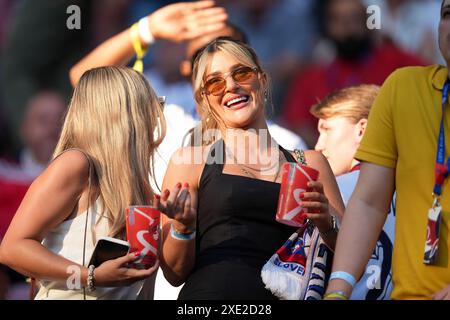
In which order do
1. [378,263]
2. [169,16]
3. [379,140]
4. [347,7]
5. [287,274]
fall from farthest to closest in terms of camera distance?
[347,7] < [169,16] < [378,263] < [287,274] < [379,140]

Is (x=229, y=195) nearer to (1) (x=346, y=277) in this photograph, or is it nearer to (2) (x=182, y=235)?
(2) (x=182, y=235)

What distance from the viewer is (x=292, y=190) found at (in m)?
3.18

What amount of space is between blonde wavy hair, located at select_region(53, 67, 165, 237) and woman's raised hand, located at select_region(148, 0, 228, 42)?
72.3 inches

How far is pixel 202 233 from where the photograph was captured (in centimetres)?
351

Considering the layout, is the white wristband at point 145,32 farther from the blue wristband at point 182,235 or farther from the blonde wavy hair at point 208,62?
the blue wristband at point 182,235

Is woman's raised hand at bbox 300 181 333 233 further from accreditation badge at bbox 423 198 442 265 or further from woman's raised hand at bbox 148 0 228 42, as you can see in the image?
woman's raised hand at bbox 148 0 228 42

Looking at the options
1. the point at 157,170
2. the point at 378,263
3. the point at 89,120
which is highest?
the point at 89,120

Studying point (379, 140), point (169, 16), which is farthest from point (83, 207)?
point (169, 16)

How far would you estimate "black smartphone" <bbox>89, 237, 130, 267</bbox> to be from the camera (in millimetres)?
3238

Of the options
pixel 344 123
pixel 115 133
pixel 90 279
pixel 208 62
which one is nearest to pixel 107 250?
pixel 90 279

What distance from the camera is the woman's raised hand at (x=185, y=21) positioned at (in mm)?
5469

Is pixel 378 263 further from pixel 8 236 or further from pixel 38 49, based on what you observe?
pixel 38 49

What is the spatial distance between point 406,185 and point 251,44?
3751mm
